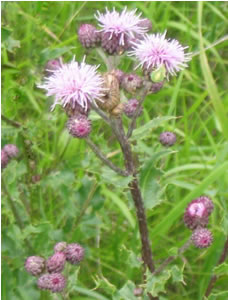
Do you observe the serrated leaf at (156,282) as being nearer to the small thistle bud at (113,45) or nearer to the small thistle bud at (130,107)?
the small thistle bud at (130,107)

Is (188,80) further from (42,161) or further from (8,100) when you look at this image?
(8,100)

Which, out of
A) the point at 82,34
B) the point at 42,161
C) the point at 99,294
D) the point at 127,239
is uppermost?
the point at 82,34


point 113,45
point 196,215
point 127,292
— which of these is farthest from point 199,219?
point 113,45

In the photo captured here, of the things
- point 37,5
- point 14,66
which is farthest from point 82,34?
point 14,66

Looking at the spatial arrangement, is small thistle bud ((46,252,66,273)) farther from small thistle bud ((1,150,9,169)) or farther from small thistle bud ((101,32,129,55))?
small thistle bud ((101,32,129,55))

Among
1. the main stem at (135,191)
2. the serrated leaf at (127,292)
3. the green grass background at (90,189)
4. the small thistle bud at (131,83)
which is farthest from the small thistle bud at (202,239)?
the small thistle bud at (131,83)

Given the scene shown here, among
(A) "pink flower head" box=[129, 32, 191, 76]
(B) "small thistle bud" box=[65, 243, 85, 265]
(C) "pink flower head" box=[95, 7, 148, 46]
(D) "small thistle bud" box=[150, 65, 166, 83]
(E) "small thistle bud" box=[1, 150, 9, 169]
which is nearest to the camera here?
(D) "small thistle bud" box=[150, 65, 166, 83]

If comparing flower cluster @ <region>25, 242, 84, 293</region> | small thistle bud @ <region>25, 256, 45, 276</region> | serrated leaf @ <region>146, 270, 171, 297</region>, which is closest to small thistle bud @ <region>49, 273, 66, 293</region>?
flower cluster @ <region>25, 242, 84, 293</region>
